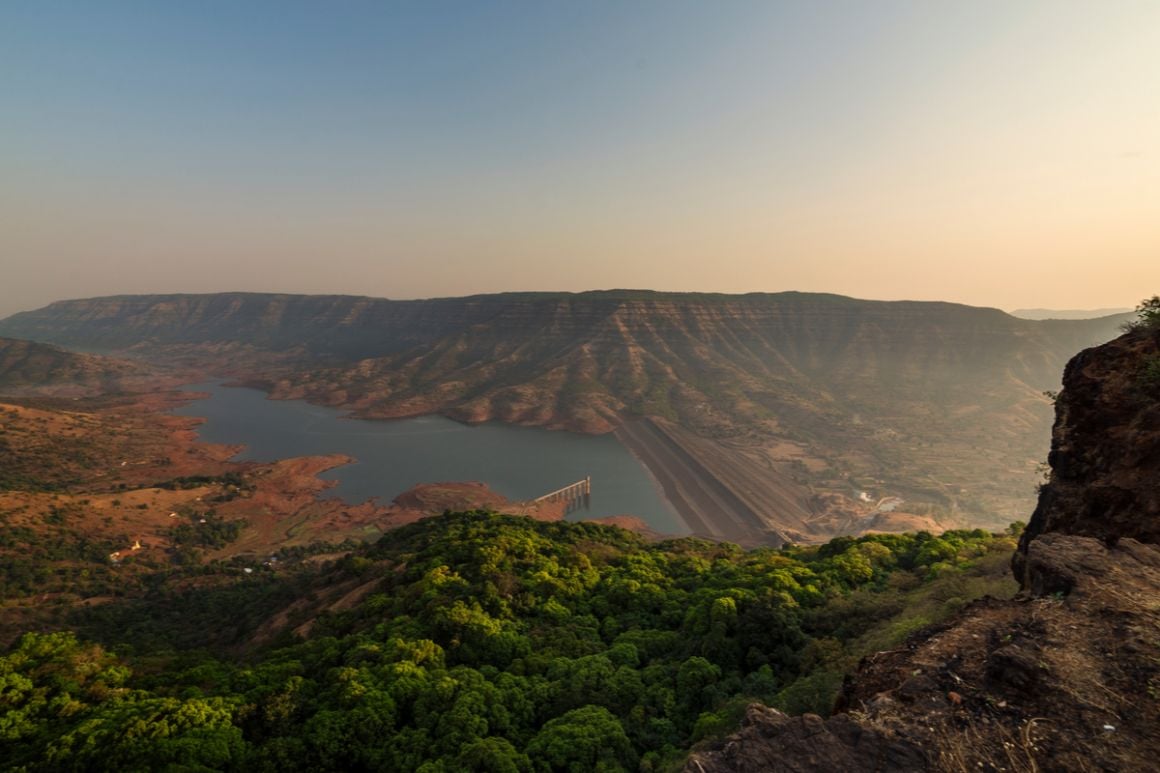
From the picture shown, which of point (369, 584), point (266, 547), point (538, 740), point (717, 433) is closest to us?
point (538, 740)

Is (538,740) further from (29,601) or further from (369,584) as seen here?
(29,601)

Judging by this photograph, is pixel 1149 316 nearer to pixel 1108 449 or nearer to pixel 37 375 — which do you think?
pixel 1108 449

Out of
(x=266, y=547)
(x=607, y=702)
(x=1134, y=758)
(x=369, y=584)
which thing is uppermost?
(x=1134, y=758)

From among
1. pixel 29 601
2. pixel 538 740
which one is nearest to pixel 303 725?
pixel 538 740

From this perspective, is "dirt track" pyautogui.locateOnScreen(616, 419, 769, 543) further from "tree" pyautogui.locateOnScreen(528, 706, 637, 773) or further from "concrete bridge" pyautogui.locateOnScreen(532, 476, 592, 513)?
"tree" pyautogui.locateOnScreen(528, 706, 637, 773)

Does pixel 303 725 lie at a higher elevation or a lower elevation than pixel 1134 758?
lower

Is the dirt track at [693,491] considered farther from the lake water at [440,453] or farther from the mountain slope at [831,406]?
the lake water at [440,453]
